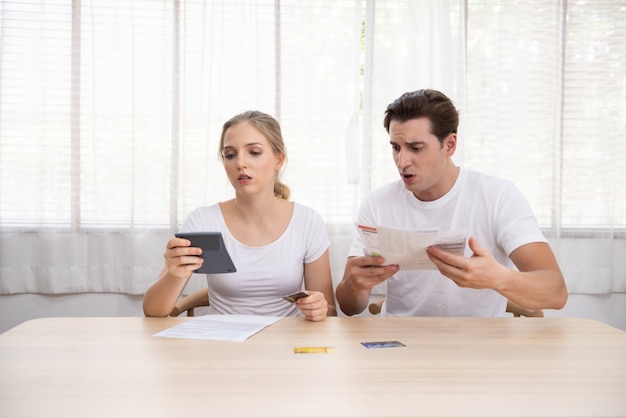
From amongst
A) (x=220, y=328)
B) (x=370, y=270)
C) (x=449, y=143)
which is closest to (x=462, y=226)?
(x=449, y=143)

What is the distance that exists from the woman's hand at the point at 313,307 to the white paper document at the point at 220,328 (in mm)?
99

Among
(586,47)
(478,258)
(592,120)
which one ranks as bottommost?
(478,258)

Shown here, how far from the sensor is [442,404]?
0.96 meters

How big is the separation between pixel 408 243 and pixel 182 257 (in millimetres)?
683

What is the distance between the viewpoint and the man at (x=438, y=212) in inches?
74.6

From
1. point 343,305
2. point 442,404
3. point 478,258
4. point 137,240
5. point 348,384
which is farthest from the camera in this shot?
point 137,240

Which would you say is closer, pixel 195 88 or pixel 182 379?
pixel 182 379

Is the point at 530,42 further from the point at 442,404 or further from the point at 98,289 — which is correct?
the point at 98,289

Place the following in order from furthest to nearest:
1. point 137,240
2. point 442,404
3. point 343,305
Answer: point 137,240
point 343,305
point 442,404

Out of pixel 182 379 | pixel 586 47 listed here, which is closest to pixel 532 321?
pixel 182 379

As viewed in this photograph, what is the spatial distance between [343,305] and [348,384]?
3.01 ft

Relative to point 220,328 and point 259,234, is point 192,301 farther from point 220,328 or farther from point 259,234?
point 220,328

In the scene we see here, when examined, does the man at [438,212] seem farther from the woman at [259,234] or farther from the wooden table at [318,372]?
the wooden table at [318,372]

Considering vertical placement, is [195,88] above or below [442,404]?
above
